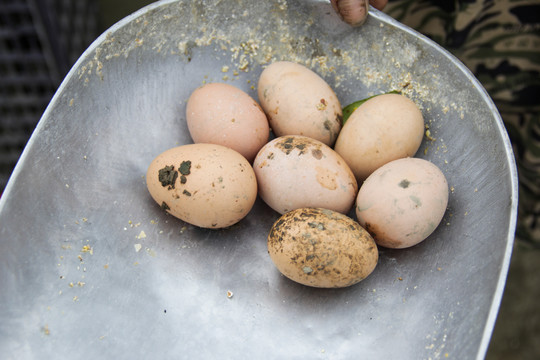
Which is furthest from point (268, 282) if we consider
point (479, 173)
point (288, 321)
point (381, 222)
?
point (479, 173)

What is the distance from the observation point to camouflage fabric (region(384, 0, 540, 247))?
0.91 meters

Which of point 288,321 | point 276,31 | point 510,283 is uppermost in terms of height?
point 276,31

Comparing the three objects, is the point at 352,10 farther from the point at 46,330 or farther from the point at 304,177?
the point at 46,330

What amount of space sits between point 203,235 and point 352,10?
40 cm

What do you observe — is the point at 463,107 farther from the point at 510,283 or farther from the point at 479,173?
the point at 510,283

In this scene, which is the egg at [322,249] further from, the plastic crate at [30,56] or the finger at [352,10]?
the plastic crate at [30,56]

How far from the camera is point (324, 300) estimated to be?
66 centimetres

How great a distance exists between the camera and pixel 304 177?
654 millimetres

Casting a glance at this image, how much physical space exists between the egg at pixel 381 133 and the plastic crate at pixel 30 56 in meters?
0.67

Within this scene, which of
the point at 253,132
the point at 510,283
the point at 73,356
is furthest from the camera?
the point at 510,283

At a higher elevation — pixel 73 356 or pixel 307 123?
pixel 307 123

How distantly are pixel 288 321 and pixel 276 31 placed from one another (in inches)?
18.2

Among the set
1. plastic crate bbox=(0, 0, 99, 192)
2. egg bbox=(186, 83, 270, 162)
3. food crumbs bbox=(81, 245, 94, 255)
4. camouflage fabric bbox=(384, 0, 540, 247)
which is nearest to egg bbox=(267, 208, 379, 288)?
egg bbox=(186, 83, 270, 162)

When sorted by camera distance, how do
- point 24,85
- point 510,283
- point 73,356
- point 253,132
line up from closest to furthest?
point 73,356 → point 253,132 → point 24,85 → point 510,283
